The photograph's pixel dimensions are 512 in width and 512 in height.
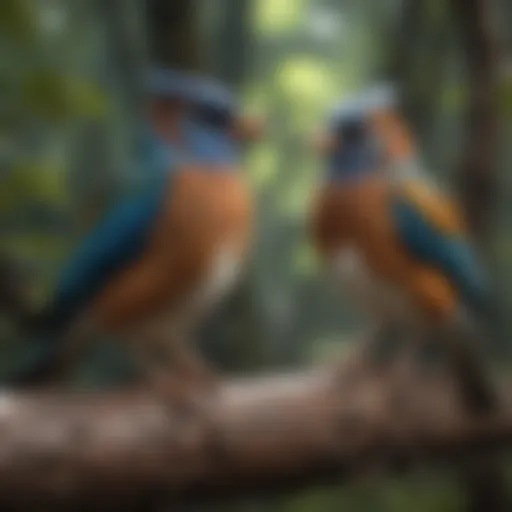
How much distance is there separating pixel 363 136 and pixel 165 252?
22 centimetres

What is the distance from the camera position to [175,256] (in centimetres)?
118

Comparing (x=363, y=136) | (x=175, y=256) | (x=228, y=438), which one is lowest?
(x=228, y=438)

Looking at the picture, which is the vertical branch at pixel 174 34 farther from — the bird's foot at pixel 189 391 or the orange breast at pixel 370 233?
the bird's foot at pixel 189 391

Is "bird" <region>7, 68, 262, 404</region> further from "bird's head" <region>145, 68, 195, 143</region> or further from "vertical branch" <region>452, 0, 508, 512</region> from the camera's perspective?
"vertical branch" <region>452, 0, 508, 512</region>

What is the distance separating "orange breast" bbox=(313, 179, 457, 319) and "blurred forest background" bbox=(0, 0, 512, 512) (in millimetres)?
20

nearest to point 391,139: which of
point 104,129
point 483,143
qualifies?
point 483,143

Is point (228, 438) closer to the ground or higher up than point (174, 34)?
closer to the ground

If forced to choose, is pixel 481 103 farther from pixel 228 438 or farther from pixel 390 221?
pixel 228 438

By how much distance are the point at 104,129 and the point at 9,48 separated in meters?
0.12

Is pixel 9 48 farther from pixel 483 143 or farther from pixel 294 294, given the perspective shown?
pixel 483 143

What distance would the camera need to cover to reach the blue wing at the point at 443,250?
122 cm

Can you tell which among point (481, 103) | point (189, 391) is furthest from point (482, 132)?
point (189, 391)

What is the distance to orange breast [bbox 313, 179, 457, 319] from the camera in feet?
3.95

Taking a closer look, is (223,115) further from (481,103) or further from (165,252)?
(481,103)
